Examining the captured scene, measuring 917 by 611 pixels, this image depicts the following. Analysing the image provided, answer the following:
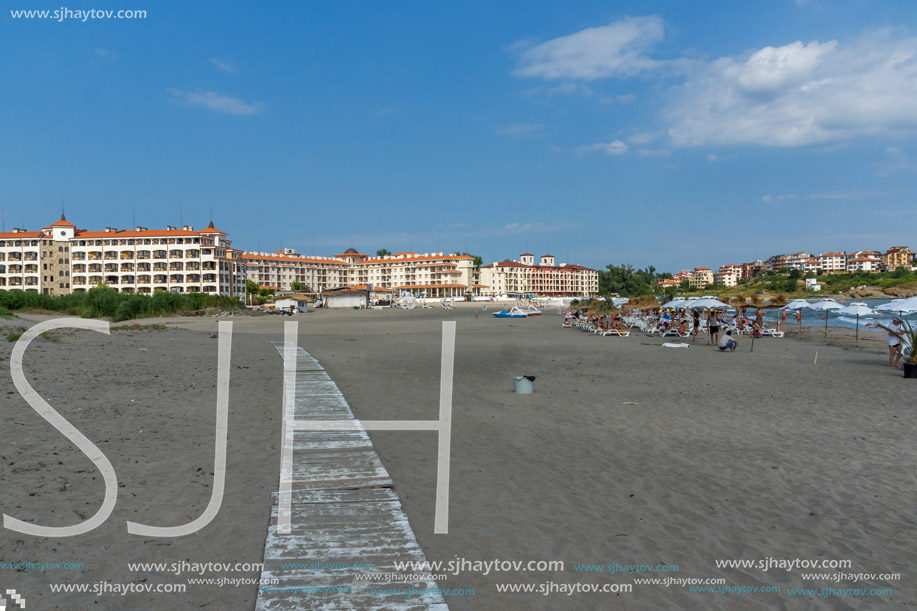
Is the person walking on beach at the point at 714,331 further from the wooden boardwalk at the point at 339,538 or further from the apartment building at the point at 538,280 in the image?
the apartment building at the point at 538,280

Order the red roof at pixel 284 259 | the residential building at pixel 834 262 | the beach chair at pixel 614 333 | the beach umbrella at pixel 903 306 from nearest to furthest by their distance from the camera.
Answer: the beach umbrella at pixel 903 306 < the beach chair at pixel 614 333 < the red roof at pixel 284 259 < the residential building at pixel 834 262

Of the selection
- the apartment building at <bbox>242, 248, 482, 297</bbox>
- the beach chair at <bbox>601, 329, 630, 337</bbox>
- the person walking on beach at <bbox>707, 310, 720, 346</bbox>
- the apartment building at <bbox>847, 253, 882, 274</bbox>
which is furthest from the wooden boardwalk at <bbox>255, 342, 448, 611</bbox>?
the apartment building at <bbox>847, 253, 882, 274</bbox>

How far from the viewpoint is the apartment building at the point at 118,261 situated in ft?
268

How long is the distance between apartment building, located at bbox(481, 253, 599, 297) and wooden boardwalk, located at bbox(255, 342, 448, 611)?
123865mm

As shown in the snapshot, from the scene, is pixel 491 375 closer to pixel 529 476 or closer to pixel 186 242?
pixel 529 476

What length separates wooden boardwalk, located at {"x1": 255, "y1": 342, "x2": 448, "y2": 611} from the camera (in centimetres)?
308

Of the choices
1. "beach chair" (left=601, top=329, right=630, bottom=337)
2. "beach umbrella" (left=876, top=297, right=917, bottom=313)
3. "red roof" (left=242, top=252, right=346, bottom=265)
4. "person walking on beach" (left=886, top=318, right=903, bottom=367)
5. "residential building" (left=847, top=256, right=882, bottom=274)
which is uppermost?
"residential building" (left=847, top=256, right=882, bottom=274)

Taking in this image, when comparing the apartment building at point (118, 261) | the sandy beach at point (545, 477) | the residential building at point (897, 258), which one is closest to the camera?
the sandy beach at point (545, 477)

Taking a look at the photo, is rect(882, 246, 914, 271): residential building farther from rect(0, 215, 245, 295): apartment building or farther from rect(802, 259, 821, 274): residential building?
rect(0, 215, 245, 295): apartment building

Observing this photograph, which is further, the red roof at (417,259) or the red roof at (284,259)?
the red roof at (417,259)

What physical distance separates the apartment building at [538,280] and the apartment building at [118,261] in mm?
66706

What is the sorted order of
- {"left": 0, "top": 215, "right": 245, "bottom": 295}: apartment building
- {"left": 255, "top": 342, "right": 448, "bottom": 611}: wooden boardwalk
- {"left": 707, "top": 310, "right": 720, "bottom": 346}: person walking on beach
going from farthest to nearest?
{"left": 0, "top": 215, "right": 245, "bottom": 295}: apartment building
{"left": 707, "top": 310, "right": 720, "bottom": 346}: person walking on beach
{"left": 255, "top": 342, "right": 448, "bottom": 611}: wooden boardwalk

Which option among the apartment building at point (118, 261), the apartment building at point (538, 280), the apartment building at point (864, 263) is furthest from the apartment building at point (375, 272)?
the apartment building at point (864, 263)

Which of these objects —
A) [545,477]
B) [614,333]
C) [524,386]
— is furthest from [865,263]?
[545,477]
